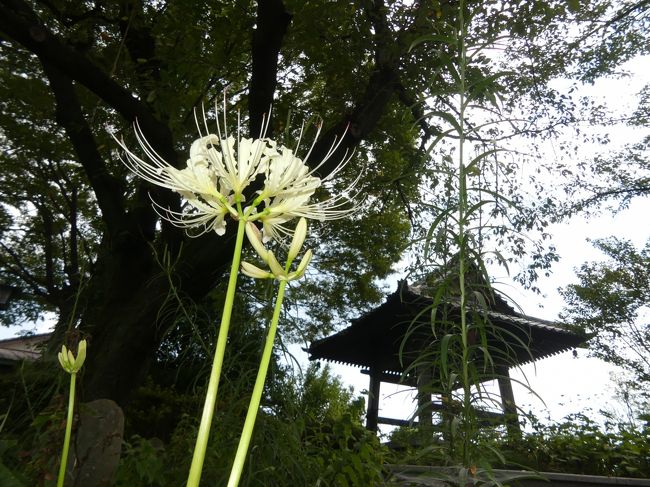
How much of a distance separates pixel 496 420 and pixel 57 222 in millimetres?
11275

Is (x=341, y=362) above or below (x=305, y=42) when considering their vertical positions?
below

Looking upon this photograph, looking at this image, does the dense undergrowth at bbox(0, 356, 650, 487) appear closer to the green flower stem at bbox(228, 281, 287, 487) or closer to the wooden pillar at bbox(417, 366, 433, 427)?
the wooden pillar at bbox(417, 366, 433, 427)

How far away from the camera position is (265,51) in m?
4.98

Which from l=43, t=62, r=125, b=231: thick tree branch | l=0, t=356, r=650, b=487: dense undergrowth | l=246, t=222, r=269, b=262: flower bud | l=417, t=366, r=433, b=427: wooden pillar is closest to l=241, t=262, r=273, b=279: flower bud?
l=246, t=222, r=269, b=262: flower bud

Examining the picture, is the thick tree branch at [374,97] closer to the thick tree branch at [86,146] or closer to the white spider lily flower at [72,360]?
the thick tree branch at [86,146]

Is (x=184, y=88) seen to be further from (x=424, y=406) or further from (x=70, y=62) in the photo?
(x=424, y=406)

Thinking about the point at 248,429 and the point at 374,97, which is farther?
the point at 374,97

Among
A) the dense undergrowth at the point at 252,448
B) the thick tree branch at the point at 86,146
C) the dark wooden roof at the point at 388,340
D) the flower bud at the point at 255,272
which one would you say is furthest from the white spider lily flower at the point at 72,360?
the dark wooden roof at the point at 388,340

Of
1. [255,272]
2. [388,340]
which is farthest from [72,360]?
[388,340]

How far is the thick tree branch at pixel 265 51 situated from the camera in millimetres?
4852

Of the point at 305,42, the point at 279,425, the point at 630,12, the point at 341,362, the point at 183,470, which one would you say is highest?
the point at 630,12

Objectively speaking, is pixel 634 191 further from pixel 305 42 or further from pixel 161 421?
pixel 161 421

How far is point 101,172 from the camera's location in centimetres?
533

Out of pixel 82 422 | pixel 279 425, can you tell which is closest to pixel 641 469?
pixel 279 425
